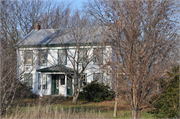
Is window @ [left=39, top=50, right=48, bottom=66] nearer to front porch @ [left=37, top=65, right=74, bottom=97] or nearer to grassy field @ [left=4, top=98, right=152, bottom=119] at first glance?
front porch @ [left=37, top=65, right=74, bottom=97]

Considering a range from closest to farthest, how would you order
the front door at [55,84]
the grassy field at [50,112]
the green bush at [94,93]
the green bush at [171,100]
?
the green bush at [171,100]
the grassy field at [50,112]
the green bush at [94,93]
the front door at [55,84]

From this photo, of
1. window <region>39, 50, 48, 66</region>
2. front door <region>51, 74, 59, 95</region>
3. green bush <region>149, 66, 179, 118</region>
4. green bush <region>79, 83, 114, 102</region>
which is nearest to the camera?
green bush <region>149, 66, 179, 118</region>

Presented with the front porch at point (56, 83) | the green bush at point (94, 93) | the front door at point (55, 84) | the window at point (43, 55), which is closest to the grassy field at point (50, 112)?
the green bush at point (94, 93)

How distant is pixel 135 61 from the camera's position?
5.35 meters

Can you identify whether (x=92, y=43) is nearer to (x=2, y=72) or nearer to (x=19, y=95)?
(x=19, y=95)

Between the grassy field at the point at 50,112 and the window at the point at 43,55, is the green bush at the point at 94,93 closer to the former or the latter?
the grassy field at the point at 50,112

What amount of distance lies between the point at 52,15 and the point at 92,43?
17238 mm

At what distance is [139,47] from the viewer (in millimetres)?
5473

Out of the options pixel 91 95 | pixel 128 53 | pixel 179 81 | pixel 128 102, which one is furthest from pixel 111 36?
pixel 91 95

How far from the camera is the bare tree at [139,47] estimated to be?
5.32 metres

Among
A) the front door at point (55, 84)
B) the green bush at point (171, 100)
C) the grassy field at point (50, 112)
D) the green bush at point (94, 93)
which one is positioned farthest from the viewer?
the front door at point (55, 84)

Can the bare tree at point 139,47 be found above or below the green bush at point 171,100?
above

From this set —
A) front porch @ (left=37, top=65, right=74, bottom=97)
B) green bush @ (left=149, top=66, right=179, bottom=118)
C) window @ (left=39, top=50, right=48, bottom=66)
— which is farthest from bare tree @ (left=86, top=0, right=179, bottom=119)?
front porch @ (left=37, top=65, right=74, bottom=97)

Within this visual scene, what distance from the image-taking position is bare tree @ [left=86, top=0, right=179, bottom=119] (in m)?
5.32
